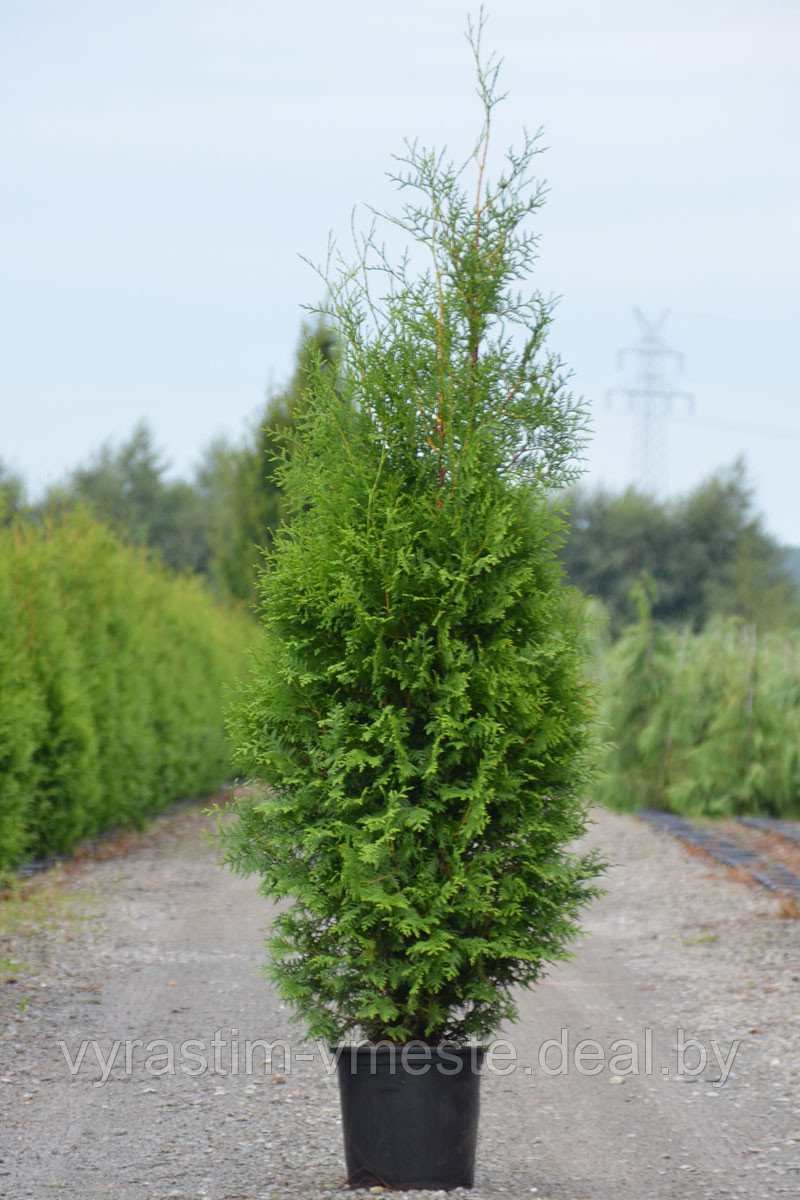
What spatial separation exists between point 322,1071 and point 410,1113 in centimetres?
183

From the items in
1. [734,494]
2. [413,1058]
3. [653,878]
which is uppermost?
[734,494]

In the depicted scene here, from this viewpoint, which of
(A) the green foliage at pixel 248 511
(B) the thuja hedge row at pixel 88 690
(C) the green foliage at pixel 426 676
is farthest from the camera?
(A) the green foliage at pixel 248 511

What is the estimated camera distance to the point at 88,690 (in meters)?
12.7

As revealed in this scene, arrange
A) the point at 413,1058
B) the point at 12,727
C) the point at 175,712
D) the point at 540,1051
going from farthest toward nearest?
the point at 175,712 → the point at 12,727 → the point at 540,1051 → the point at 413,1058

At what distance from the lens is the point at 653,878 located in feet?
37.3

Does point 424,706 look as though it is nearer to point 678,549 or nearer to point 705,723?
point 705,723

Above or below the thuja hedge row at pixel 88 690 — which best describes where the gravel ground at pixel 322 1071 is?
below

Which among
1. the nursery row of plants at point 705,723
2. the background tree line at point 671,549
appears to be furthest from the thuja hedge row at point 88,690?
the background tree line at point 671,549

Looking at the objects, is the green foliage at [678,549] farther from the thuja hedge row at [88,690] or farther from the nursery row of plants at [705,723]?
the thuja hedge row at [88,690]

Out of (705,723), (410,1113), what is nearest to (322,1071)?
(410,1113)

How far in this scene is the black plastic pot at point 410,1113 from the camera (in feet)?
13.3

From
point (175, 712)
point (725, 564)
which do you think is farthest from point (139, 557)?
point (725, 564)

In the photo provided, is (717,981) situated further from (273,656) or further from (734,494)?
(734,494)

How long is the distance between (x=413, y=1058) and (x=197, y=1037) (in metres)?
2.49
